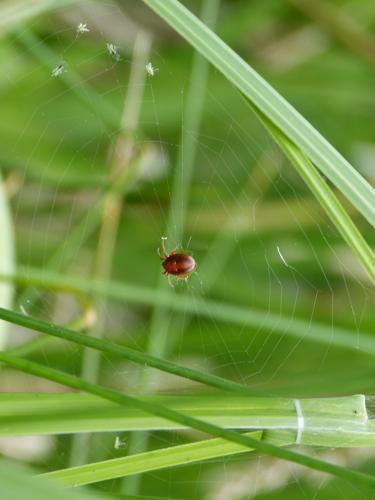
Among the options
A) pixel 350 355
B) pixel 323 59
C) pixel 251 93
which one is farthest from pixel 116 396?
pixel 323 59

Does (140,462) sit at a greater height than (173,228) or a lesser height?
lesser

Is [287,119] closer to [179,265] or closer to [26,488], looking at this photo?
[26,488]

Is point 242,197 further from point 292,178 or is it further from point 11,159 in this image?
point 11,159

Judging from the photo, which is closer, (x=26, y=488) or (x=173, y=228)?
(x=26, y=488)

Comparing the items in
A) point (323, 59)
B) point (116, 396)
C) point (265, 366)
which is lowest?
point (116, 396)

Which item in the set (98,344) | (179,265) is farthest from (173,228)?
(98,344)

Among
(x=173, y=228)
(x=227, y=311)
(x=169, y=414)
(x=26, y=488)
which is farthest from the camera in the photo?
(x=173, y=228)
